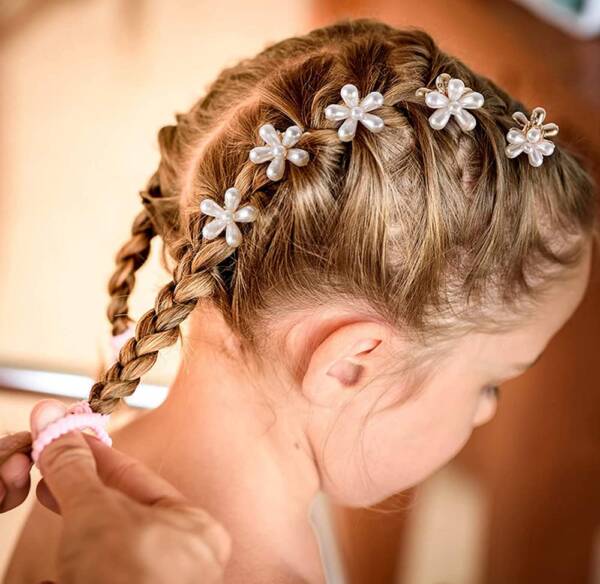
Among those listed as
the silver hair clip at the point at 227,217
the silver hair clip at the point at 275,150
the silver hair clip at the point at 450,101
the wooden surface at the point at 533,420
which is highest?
the silver hair clip at the point at 450,101

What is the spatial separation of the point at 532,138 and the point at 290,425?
33 cm

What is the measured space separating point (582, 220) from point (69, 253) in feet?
2.59

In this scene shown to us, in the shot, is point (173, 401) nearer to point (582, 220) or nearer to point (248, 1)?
point (582, 220)

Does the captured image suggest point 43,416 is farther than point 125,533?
Yes

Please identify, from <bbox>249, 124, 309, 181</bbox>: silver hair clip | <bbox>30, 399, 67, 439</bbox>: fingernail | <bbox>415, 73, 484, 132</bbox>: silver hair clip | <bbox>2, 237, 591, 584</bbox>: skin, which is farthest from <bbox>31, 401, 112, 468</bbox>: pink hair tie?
<bbox>415, 73, 484, 132</bbox>: silver hair clip

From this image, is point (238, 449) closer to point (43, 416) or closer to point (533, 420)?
point (43, 416)

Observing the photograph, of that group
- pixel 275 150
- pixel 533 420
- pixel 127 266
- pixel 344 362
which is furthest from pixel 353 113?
pixel 533 420

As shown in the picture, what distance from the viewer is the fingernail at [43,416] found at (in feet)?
1.71

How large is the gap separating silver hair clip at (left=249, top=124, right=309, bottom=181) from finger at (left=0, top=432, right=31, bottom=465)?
0.28 meters

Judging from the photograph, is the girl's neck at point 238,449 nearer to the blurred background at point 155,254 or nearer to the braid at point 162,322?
the braid at point 162,322

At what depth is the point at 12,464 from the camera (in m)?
0.54

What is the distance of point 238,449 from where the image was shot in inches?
26.1

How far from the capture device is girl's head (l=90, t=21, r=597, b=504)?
0.53 meters

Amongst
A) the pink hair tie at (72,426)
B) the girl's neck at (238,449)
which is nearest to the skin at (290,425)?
the girl's neck at (238,449)
